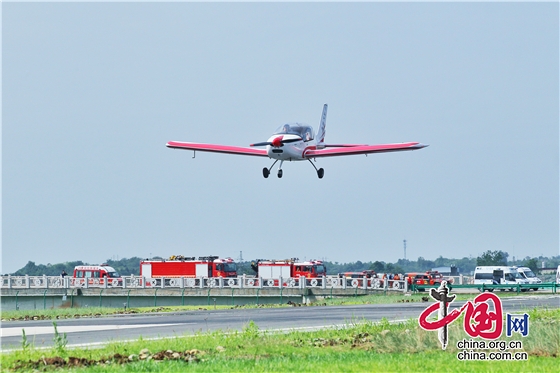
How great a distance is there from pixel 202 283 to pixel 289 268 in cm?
844

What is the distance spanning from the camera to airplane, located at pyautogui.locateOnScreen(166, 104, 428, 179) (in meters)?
48.6

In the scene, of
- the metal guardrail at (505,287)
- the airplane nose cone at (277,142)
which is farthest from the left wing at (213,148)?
the metal guardrail at (505,287)

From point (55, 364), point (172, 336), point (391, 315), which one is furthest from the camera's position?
point (391, 315)

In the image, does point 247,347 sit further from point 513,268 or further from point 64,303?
point 64,303

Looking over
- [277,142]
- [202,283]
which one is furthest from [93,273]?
[277,142]

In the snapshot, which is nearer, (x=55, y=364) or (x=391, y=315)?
(x=55, y=364)

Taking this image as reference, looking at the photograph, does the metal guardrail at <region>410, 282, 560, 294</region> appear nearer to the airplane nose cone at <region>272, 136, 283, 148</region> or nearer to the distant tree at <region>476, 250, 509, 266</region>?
the airplane nose cone at <region>272, 136, 283, 148</region>

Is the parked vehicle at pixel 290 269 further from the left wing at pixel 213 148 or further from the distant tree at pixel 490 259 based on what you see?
the distant tree at pixel 490 259

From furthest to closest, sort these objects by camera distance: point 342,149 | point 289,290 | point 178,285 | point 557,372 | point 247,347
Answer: point 178,285 < point 289,290 < point 342,149 < point 247,347 < point 557,372

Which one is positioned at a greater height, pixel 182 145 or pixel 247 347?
pixel 182 145

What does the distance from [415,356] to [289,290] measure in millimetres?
53775

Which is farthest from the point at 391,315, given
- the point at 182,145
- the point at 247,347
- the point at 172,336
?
the point at 182,145

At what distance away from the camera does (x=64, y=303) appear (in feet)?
274

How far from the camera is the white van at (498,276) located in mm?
76000
